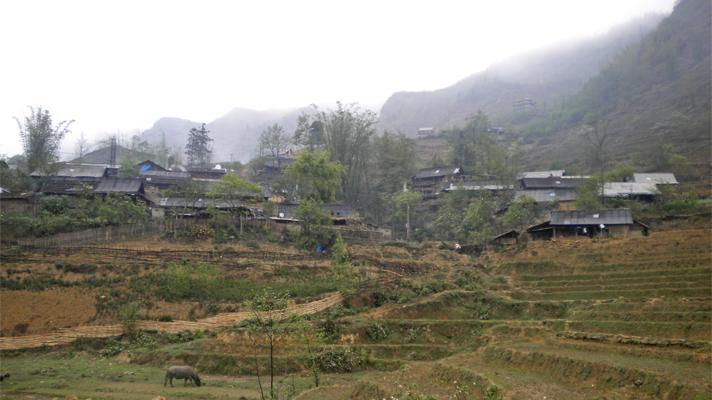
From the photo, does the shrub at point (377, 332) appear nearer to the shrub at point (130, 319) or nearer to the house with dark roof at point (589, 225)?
the shrub at point (130, 319)

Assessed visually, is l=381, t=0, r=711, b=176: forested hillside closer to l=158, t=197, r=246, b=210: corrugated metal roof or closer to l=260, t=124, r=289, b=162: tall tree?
l=260, t=124, r=289, b=162: tall tree

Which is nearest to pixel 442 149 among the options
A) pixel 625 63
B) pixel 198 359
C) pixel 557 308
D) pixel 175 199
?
pixel 625 63

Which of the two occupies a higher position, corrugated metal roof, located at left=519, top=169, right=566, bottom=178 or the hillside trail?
corrugated metal roof, located at left=519, top=169, right=566, bottom=178

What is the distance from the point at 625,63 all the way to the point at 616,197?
66.9m

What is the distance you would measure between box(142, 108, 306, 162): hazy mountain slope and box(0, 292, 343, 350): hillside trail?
379 ft

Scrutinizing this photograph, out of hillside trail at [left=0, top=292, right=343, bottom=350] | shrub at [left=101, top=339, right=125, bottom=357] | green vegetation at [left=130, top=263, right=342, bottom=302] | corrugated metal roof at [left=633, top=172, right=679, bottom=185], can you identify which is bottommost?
shrub at [left=101, top=339, right=125, bottom=357]

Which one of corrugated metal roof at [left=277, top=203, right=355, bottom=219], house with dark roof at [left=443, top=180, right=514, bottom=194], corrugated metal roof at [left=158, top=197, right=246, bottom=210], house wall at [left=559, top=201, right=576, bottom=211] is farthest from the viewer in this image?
house with dark roof at [left=443, top=180, right=514, bottom=194]

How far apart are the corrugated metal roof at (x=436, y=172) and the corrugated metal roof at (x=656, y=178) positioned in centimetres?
2095

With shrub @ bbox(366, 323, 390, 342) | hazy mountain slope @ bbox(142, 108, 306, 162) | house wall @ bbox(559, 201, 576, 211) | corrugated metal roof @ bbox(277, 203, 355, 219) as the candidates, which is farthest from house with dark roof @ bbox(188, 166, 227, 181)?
hazy mountain slope @ bbox(142, 108, 306, 162)

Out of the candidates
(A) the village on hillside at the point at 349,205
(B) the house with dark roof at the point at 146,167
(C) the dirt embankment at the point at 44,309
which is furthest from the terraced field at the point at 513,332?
(B) the house with dark roof at the point at 146,167

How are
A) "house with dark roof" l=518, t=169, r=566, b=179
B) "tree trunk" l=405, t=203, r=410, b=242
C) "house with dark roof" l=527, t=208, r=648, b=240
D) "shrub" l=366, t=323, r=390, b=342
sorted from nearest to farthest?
"shrub" l=366, t=323, r=390, b=342, "house with dark roof" l=527, t=208, r=648, b=240, "tree trunk" l=405, t=203, r=410, b=242, "house with dark roof" l=518, t=169, r=566, b=179

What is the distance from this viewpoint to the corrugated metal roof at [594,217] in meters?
44.5

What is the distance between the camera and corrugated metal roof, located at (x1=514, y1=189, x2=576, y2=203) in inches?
2272

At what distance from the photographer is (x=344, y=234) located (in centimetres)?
5184
